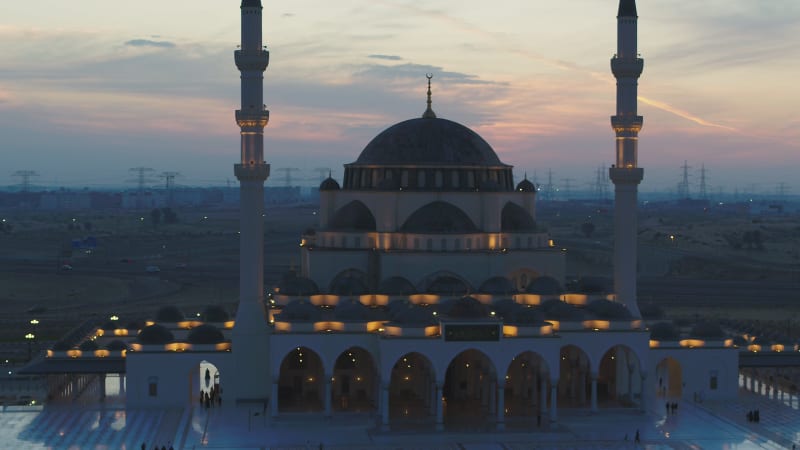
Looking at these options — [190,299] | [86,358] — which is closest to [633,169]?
[86,358]

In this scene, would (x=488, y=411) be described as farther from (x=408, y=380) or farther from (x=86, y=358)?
(x=86, y=358)

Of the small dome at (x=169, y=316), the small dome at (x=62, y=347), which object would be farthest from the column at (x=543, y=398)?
the small dome at (x=62, y=347)

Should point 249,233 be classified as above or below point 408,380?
above

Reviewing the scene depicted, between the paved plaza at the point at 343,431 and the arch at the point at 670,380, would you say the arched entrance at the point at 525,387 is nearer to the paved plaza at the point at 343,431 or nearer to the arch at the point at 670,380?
the paved plaza at the point at 343,431

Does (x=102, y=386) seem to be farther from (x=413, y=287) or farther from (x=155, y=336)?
(x=413, y=287)

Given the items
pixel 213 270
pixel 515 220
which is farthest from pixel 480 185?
pixel 213 270

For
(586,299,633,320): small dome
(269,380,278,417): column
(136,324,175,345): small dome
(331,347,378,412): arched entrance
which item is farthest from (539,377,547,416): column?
(136,324,175,345): small dome
